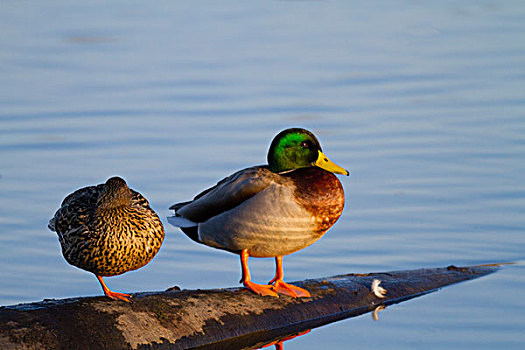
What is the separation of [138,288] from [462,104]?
15.4ft

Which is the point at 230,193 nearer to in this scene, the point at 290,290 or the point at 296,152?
the point at 296,152

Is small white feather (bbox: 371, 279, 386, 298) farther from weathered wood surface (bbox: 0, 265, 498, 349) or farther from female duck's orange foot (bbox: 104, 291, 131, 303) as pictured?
female duck's orange foot (bbox: 104, 291, 131, 303)

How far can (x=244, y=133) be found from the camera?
9.49m

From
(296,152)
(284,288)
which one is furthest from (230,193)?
(284,288)

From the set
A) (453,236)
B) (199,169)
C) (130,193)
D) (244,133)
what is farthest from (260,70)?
(130,193)

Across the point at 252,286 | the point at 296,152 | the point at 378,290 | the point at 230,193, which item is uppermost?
the point at 296,152

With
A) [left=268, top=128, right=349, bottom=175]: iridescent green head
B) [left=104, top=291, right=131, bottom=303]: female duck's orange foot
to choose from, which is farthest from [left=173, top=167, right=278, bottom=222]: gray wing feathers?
[left=104, top=291, right=131, bottom=303]: female duck's orange foot

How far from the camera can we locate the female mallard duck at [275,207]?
5633 millimetres

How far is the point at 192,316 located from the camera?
18.1 feet

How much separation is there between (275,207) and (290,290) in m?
0.57

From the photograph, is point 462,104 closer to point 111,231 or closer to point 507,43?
point 507,43

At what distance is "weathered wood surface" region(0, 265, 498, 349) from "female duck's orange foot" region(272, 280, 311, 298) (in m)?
0.03

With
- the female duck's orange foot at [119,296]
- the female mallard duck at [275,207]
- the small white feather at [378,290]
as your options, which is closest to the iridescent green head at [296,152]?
the female mallard duck at [275,207]

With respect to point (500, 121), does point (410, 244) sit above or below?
below
